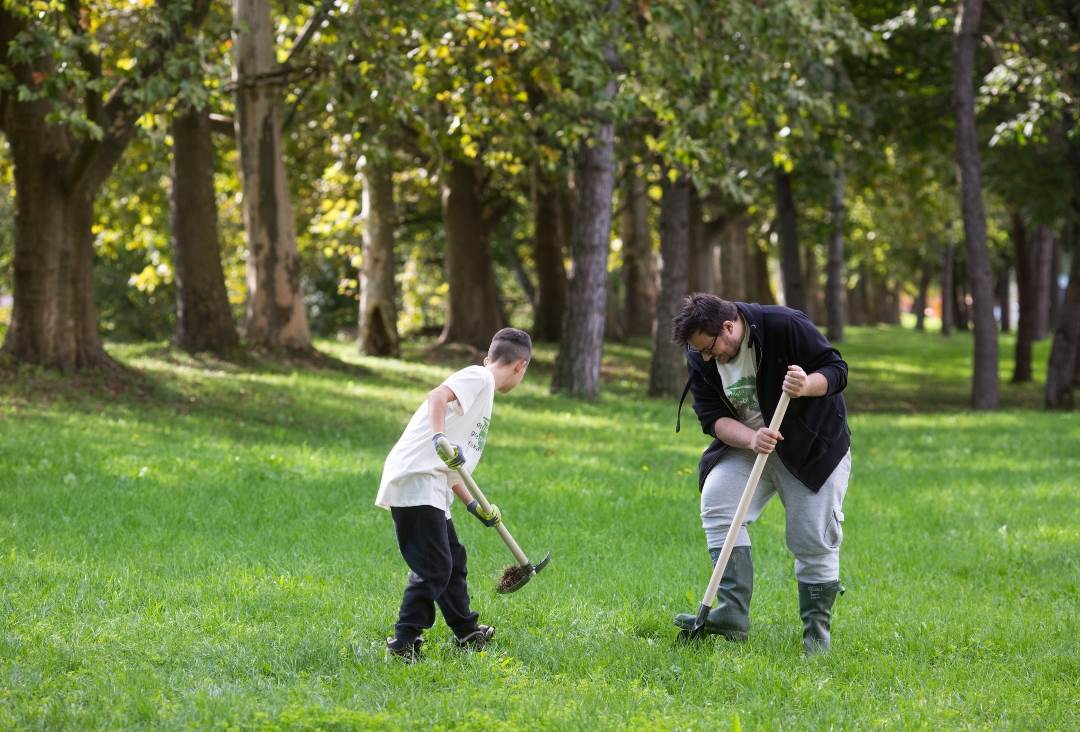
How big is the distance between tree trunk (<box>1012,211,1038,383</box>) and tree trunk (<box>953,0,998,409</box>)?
304 inches

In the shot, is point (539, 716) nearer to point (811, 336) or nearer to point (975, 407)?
point (811, 336)

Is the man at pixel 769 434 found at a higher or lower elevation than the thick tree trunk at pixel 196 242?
lower

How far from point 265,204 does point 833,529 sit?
16.0m

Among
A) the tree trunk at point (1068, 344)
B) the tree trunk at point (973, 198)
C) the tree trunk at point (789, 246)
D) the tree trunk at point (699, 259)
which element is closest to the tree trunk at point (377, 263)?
the tree trunk at point (789, 246)

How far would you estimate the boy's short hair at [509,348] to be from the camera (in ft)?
20.1

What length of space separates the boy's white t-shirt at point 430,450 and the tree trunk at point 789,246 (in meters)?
23.6

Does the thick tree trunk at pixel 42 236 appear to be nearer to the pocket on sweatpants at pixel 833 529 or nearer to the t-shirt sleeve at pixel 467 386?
the t-shirt sleeve at pixel 467 386

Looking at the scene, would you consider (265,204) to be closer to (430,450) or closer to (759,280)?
(430,450)

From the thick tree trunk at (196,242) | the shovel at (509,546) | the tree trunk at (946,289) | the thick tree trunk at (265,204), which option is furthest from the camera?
the tree trunk at (946,289)

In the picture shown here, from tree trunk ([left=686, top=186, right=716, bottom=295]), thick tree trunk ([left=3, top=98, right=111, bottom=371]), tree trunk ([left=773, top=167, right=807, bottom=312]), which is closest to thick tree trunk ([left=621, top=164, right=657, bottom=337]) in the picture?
tree trunk ([left=686, top=186, right=716, bottom=295])

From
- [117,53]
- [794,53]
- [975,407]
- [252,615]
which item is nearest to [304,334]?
[117,53]

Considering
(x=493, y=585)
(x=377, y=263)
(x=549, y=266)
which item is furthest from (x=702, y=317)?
(x=549, y=266)

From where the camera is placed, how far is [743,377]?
20.9ft

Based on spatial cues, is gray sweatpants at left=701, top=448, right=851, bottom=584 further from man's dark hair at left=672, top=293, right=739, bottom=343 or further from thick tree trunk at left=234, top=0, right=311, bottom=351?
thick tree trunk at left=234, top=0, right=311, bottom=351
